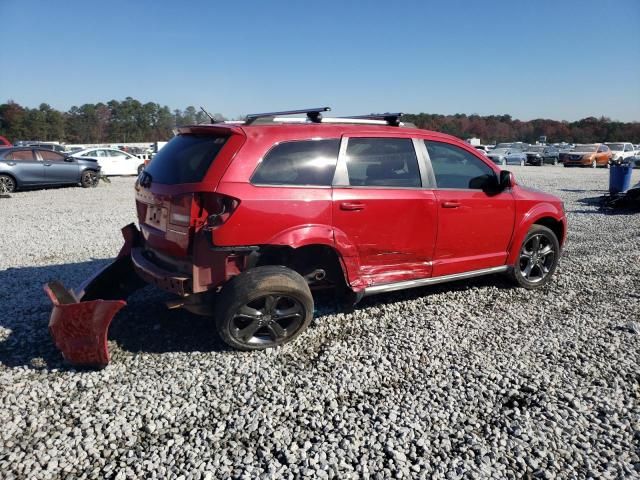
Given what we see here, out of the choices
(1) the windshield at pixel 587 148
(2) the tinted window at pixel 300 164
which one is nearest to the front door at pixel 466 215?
(2) the tinted window at pixel 300 164

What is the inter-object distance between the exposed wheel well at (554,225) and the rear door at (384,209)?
1897 mm

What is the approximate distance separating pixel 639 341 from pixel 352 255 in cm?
254

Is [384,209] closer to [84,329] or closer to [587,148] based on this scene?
[84,329]

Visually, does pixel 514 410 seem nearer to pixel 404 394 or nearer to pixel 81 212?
pixel 404 394

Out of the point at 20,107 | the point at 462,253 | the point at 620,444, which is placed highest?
the point at 20,107

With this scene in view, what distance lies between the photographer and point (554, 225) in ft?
18.1

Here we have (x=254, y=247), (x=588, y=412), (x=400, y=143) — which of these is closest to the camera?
(x=588, y=412)

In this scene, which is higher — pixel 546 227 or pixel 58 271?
pixel 546 227

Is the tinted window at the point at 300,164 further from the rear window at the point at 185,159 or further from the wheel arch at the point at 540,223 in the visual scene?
the wheel arch at the point at 540,223

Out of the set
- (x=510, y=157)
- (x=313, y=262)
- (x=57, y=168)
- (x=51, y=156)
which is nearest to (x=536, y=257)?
(x=313, y=262)

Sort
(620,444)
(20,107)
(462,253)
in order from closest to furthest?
(620,444), (462,253), (20,107)

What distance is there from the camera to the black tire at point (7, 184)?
1437 centimetres

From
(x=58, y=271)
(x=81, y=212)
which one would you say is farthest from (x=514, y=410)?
(x=81, y=212)

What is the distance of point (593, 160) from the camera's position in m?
34.0
